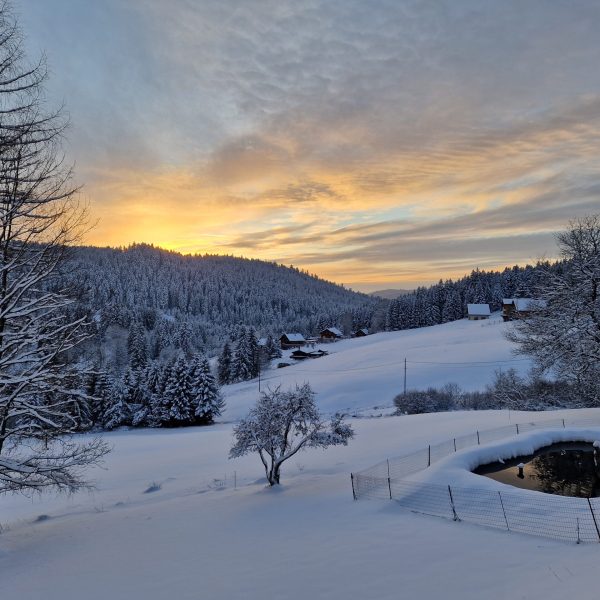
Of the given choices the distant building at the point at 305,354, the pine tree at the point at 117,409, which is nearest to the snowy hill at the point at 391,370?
the pine tree at the point at 117,409

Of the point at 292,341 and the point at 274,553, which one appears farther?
the point at 292,341

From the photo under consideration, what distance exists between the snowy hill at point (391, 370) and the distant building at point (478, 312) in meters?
13.8

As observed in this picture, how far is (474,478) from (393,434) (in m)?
13.6

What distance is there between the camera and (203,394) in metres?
51.5

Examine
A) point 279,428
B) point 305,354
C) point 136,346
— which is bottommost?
point 305,354

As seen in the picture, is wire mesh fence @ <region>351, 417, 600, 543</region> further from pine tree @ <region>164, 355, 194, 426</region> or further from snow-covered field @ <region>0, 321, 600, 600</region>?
pine tree @ <region>164, 355, 194, 426</region>

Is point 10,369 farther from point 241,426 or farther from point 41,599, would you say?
point 241,426

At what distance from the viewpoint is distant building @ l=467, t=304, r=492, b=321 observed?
10025 cm

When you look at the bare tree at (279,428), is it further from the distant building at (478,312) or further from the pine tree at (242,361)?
the distant building at (478,312)

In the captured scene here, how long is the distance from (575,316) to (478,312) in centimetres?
8414

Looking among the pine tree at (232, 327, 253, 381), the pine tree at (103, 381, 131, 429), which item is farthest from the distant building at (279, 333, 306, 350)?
the pine tree at (103, 381, 131, 429)

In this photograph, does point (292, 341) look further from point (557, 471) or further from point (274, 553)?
point (274, 553)

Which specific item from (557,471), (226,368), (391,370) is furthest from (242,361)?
(557,471)

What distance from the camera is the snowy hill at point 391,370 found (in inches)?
2098
